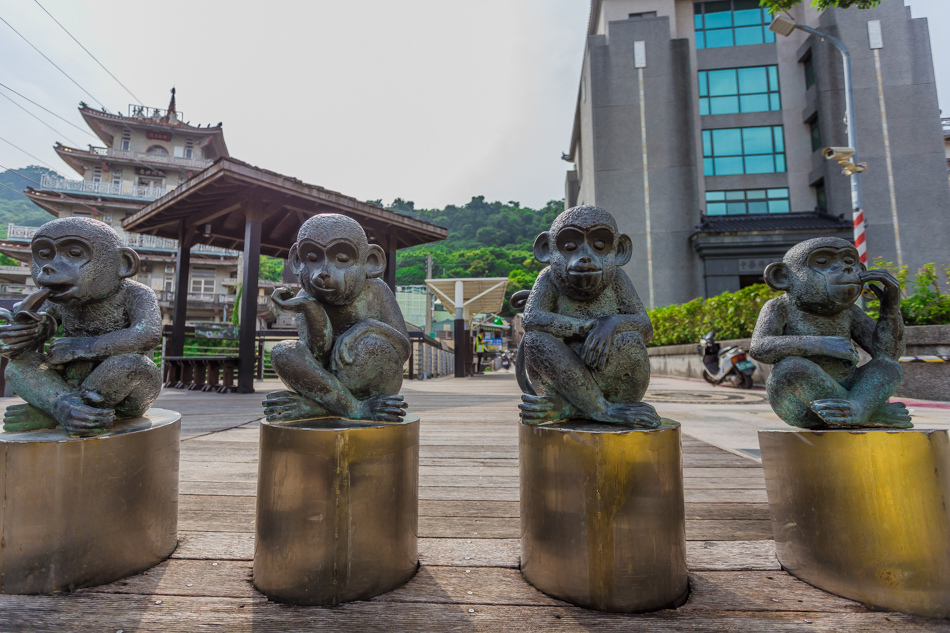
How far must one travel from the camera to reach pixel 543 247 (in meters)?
1.69

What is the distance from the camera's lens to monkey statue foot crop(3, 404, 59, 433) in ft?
4.86

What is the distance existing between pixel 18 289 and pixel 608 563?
39031 millimetres

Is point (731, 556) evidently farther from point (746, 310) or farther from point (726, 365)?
point (746, 310)

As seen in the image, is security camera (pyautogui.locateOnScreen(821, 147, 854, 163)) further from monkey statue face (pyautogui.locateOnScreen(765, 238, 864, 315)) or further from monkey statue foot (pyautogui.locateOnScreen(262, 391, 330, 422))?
monkey statue foot (pyautogui.locateOnScreen(262, 391, 330, 422))

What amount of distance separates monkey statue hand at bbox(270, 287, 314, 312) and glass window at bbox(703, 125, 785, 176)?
65.6 ft

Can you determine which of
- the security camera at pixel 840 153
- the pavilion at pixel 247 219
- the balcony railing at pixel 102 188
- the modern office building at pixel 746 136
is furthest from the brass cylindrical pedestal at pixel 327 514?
the balcony railing at pixel 102 188

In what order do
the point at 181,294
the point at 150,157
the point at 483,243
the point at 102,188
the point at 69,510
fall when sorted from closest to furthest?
the point at 69,510 → the point at 181,294 → the point at 102,188 → the point at 150,157 → the point at 483,243

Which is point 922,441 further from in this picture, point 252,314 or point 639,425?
point 252,314

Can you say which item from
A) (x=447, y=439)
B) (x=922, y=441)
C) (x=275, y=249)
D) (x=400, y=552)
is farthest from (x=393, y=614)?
(x=275, y=249)

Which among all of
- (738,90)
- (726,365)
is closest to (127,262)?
(726,365)

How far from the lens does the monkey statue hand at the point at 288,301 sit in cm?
149

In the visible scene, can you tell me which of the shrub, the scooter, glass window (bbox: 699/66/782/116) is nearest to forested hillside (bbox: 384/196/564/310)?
glass window (bbox: 699/66/782/116)

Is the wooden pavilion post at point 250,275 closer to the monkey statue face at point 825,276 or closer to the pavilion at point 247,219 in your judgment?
the pavilion at point 247,219

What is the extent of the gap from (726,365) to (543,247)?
8.11m
